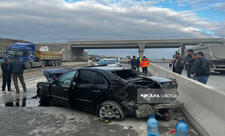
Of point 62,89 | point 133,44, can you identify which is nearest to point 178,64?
point 62,89

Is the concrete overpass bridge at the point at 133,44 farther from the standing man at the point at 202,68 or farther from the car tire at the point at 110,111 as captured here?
the car tire at the point at 110,111

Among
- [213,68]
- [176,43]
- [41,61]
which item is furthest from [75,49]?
[213,68]

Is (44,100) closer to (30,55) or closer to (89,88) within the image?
(89,88)

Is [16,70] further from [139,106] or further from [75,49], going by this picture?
[75,49]

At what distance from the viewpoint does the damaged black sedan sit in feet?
15.6

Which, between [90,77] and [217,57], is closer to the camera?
[90,77]

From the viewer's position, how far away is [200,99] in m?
4.81

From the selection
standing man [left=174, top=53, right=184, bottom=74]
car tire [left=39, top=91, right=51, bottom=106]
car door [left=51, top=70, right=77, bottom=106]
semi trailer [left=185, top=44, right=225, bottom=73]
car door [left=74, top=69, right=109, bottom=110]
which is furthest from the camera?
semi trailer [left=185, top=44, right=225, bottom=73]

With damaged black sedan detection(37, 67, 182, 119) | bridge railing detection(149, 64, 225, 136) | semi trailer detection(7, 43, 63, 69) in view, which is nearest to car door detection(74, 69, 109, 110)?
damaged black sedan detection(37, 67, 182, 119)

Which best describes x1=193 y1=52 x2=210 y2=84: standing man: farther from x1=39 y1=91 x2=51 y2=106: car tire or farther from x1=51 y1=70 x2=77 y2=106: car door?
x1=39 y1=91 x2=51 y2=106: car tire

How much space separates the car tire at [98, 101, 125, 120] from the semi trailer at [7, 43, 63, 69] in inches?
809

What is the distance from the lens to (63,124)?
16.2 feet

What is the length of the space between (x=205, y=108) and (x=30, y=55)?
24.1m

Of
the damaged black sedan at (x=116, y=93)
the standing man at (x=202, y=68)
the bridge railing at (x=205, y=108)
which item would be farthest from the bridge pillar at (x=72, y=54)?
the bridge railing at (x=205, y=108)
